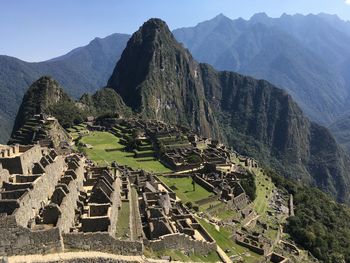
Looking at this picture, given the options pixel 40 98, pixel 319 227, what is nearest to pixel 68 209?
pixel 319 227

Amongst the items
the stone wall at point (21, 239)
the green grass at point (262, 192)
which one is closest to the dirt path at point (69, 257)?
the stone wall at point (21, 239)

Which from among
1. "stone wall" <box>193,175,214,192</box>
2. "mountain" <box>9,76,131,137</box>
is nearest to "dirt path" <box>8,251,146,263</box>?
"stone wall" <box>193,175,214,192</box>

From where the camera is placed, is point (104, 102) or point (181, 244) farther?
point (104, 102)

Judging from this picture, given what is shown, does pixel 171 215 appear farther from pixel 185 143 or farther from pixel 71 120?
pixel 71 120

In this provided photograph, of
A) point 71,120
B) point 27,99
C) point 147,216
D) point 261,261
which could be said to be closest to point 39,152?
point 147,216

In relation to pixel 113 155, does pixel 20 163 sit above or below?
above

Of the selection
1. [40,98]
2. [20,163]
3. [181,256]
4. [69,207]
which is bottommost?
[181,256]

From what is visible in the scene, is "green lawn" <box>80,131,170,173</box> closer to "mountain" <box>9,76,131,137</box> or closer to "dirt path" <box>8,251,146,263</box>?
"mountain" <box>9,76,131,137</box>

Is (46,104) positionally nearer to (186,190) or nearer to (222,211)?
(186,190)

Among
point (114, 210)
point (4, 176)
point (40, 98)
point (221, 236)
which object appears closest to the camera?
point (4, 176)
